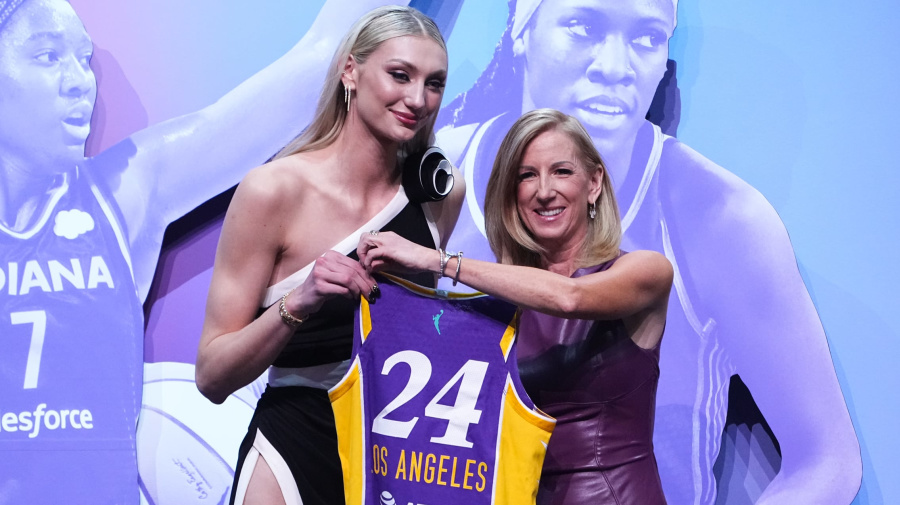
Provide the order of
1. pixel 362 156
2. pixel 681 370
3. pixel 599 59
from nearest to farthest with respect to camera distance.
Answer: pixel 362 156 → pixel 681 370 → pixel 599 59

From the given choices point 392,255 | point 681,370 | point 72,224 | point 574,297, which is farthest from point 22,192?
point 681,370

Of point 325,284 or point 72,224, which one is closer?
point 325,284

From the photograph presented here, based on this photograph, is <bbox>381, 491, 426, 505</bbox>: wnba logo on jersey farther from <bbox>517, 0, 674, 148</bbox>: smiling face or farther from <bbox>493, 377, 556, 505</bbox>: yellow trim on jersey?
<bbox>517, 0, 674, 148</bbox>: smiling face

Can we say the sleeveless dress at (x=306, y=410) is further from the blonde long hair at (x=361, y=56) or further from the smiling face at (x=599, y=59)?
the smiling face at (x=599, y=59)

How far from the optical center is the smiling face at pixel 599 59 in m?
2.84

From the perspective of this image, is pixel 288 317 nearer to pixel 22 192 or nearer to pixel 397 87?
pixel 397 87

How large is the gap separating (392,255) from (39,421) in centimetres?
213

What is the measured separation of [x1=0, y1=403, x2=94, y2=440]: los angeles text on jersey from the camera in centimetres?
293

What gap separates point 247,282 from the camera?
156 centimetres

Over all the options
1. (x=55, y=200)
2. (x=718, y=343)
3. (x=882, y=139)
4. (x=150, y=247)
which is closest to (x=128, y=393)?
(x=150, y=247)

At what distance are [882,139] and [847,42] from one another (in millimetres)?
366

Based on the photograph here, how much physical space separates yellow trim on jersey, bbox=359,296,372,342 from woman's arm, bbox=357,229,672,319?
0.08 m

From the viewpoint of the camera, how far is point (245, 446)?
5.37 ft

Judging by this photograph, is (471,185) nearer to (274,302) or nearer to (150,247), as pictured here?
(150,247)
